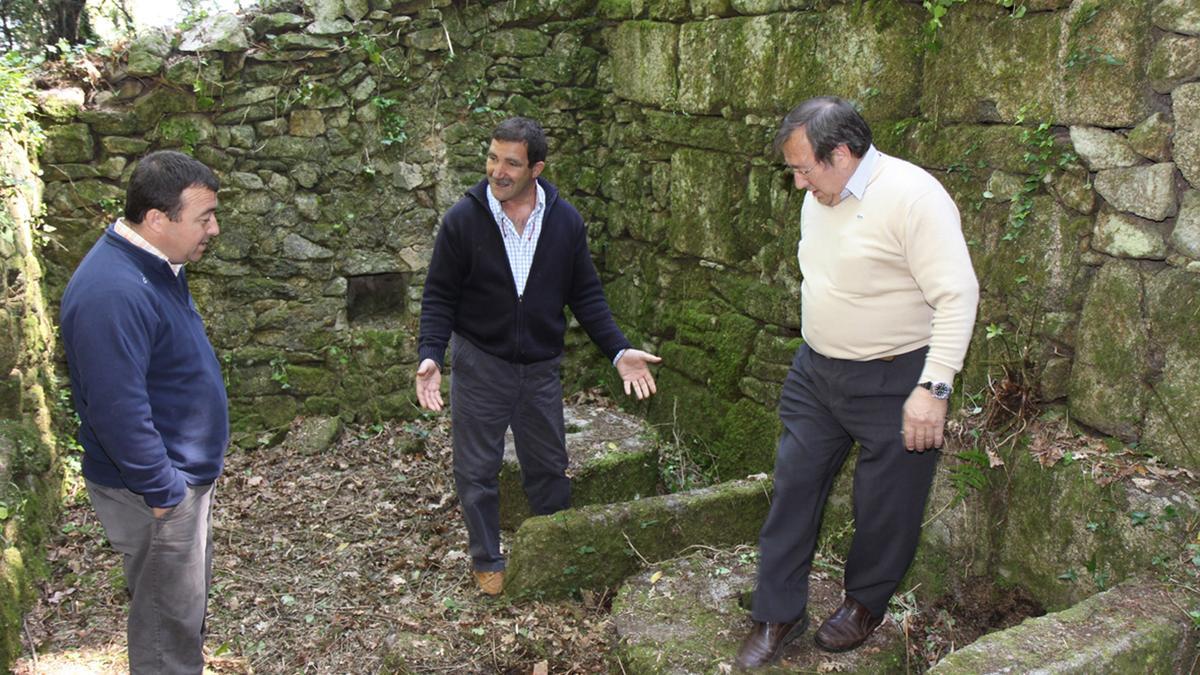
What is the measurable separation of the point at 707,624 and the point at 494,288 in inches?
60.4

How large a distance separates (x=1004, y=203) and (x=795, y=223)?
113cm

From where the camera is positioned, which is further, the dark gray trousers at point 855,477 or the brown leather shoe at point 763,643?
the brown leather shoe at point 763,643

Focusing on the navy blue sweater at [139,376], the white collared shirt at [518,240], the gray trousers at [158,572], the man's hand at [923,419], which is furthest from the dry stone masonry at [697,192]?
the navy blue sweater at [139,376]

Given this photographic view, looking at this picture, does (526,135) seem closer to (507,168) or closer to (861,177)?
(507,168)

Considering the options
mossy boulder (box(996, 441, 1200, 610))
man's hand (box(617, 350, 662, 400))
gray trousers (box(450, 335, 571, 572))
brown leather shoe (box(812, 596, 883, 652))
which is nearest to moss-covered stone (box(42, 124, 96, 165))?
gray trousers (box(450, 335, 571, 572))

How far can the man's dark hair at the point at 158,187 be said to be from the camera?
2.65m

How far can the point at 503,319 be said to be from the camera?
371cm

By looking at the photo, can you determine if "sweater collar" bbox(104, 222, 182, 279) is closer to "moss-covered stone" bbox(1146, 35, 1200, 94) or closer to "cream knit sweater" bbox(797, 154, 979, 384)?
"cream knit sweater" bbox(797, 154, 979, 384)

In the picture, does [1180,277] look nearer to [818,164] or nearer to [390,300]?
[818,164]

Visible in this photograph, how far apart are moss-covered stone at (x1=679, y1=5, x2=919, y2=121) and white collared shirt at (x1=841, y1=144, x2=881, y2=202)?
37.3 inches

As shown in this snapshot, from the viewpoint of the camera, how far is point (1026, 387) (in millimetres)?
3049

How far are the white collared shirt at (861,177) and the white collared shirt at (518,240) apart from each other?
146 cm

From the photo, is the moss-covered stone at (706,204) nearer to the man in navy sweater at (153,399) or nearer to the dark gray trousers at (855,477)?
the dark gray trousers at (855,477)

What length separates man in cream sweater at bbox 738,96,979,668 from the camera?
2561 mm
